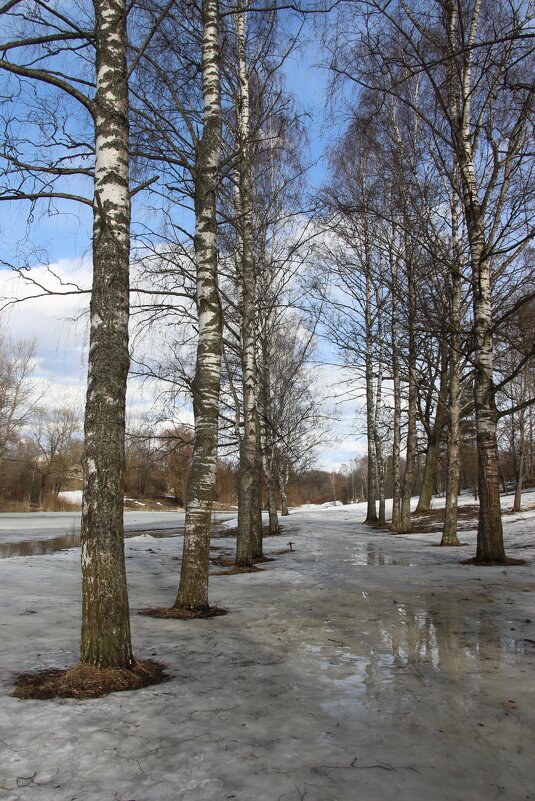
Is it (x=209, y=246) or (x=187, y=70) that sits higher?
(x=187, y=70)

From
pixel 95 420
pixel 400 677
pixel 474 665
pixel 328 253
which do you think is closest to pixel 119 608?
pixel 95 420

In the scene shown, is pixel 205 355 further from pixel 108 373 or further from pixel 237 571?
pixel 237 571

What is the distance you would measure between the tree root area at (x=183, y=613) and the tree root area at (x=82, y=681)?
1844mm

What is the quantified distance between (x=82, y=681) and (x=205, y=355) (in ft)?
11.5

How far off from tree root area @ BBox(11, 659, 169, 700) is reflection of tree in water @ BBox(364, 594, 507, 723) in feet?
4.72

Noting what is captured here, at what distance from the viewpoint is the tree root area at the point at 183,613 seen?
5.31 m

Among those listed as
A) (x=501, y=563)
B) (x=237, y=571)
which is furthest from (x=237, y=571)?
(x=501, y=563)

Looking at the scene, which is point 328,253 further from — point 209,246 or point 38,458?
point 38,458

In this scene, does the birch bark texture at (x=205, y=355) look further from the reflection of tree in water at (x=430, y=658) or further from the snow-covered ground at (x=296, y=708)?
the reflection of tree in water at (x=430, y=658)

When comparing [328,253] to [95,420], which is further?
[328,253]

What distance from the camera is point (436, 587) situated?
674cm

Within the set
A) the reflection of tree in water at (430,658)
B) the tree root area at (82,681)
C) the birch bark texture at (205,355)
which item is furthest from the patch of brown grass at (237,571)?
the tree root area at (82,681)

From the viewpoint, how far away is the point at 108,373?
141 inches

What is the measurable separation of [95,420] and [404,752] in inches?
101
